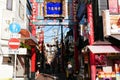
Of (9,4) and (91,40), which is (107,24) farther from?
(9,4)

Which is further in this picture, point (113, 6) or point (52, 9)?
point (52, 9)

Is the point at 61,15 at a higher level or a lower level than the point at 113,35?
higher

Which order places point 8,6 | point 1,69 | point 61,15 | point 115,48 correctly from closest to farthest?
point 115,48 → point 1,69 → point 8,6 → point 61,15

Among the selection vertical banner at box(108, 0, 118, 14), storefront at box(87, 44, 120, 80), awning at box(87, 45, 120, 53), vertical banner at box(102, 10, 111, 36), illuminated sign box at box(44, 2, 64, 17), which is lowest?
storefront at box(87, 44, 120, 80)

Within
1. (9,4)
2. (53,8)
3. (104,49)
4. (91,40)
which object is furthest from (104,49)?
(53,8)

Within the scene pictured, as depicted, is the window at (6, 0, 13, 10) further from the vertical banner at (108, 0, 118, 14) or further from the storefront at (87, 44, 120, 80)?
the vertical banner at (108, 0, 118, 14)

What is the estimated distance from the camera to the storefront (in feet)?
58.4

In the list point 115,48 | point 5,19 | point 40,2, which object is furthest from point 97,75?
point 40,2

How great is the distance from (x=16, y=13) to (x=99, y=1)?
716 centimetres

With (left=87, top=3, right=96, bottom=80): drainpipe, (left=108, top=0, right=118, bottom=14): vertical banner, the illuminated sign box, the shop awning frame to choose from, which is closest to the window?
(left=87, top=3, right=96, bottom=80): drainpipe

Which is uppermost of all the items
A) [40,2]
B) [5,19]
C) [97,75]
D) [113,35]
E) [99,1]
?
[40,2]

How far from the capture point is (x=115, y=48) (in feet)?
58.2

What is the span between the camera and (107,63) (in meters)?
19.7

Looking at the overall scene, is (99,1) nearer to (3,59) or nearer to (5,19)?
(5,19)
